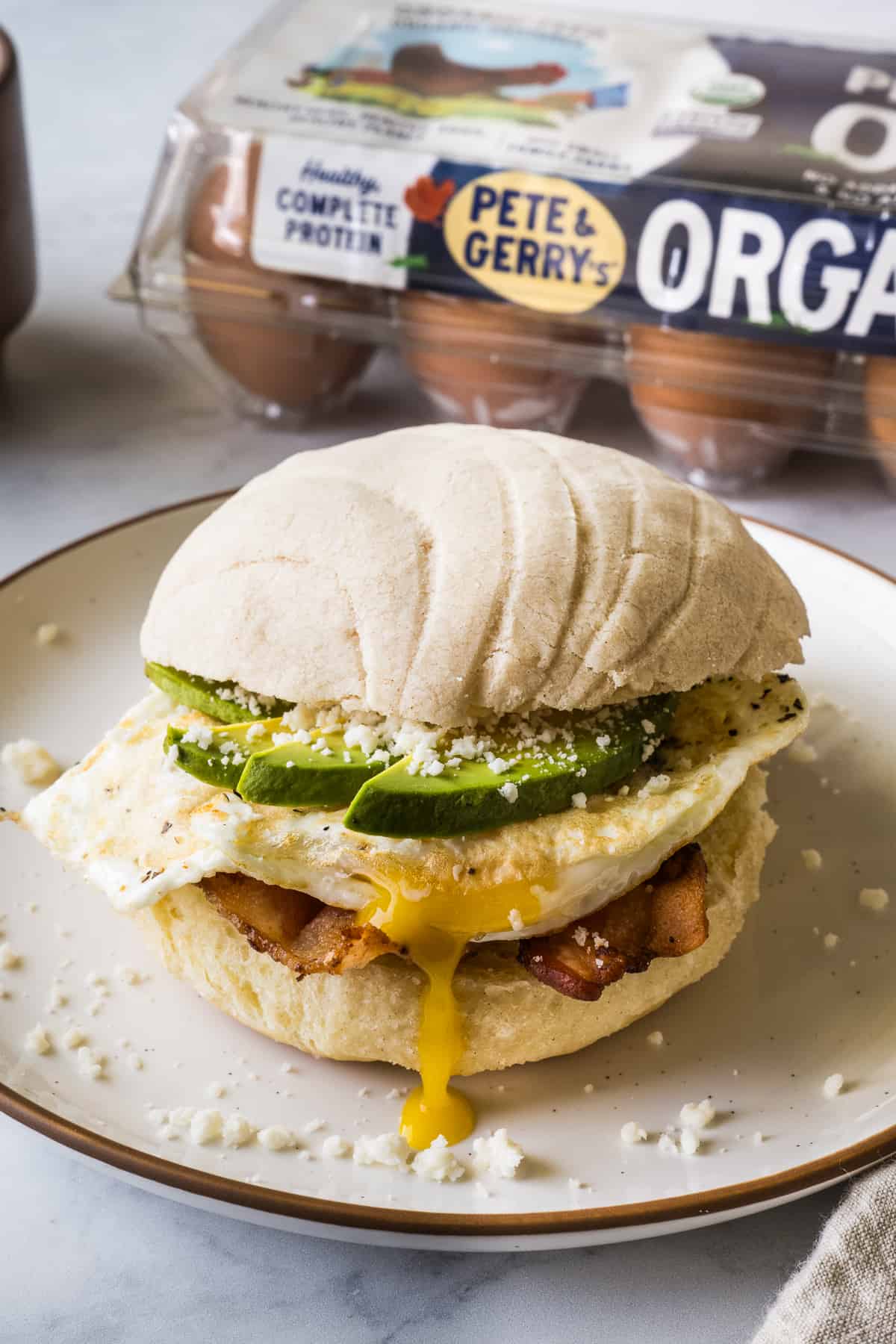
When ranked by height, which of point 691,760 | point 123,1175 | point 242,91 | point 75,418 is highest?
point 242,91

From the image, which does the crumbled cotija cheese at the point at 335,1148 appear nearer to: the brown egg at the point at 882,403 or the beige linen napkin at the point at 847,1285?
the beige linen napkin at the point at 847,1285

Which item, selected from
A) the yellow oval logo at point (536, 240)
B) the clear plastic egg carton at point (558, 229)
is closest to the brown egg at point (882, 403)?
the clear plastic egg carton at point (558, 229)

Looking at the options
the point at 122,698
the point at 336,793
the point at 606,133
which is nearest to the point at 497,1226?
the point at 336,793

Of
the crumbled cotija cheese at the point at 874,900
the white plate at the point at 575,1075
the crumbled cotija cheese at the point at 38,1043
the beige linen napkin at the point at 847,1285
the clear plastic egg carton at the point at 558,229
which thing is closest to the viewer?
the beige linen napkin at the point at 847,1285

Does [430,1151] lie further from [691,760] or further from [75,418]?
[75,418]

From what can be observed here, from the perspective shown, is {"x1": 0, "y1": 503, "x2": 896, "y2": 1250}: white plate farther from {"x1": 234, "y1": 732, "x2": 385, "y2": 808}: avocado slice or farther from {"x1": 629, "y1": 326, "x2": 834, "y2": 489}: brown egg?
{"x1": 629, "y1": 326, "x2": 834, "y2": 489}: brown egg
